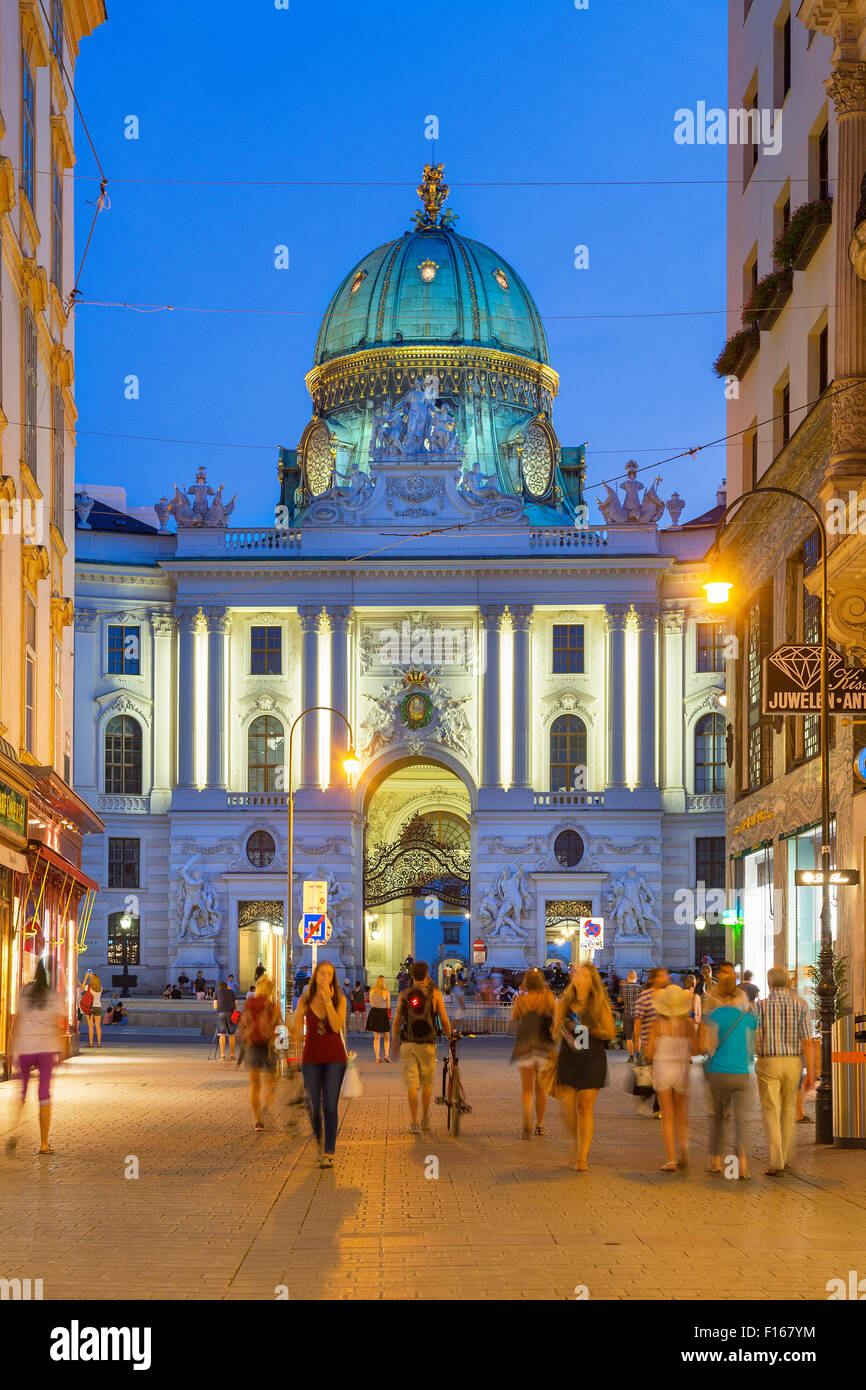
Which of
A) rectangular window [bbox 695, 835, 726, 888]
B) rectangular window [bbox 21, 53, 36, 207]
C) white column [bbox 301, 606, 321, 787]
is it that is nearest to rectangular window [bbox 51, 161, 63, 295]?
rectangular window [bbox 21, 53, 36, 207]

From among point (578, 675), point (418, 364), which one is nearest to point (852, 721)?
point (578, 675)

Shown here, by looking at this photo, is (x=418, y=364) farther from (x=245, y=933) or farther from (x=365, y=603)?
(x=245, y=933)

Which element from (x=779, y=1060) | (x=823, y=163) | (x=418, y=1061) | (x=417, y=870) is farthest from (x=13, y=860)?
(x=417, y=870)

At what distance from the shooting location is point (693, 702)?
73500 millimetres

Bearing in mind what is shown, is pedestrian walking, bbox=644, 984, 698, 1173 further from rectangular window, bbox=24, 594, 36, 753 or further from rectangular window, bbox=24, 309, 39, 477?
rectangular window, bbox=24, 309, 39, 477

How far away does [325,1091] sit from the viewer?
17.9m

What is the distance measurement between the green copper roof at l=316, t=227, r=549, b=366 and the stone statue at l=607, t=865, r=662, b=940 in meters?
25.9

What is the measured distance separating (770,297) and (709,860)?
138 ft

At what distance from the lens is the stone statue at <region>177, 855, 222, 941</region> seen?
7100 centimetres

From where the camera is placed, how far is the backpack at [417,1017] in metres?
20.9

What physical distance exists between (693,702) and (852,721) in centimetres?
4865

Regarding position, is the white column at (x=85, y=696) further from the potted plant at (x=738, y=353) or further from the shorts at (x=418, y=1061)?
the shorts at (x=418, y=1061)

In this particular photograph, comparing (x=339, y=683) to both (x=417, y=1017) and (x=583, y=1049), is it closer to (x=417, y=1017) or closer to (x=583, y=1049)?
(x=417, y=1017)

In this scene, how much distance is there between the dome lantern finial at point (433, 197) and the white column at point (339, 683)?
2517cm
